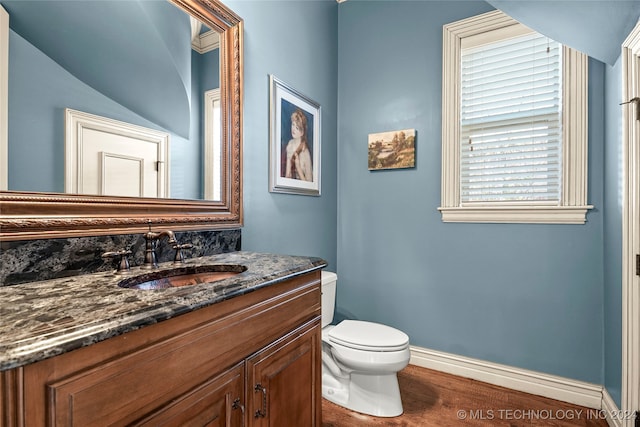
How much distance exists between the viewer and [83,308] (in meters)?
0.74

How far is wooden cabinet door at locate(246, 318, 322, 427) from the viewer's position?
109cm

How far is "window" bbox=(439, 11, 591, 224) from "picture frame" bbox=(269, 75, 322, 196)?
911 mm

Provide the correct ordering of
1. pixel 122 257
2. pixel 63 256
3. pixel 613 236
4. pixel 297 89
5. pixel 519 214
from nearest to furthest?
pixel 63 256
pixel 122 257
pixel 613 236
pixel 519 214
pixel 297 89

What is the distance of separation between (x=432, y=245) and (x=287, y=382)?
5.11 feet

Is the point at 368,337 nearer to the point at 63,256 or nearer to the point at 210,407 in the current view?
the point at 210,407

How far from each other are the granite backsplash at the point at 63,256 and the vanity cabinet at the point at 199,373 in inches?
22.7

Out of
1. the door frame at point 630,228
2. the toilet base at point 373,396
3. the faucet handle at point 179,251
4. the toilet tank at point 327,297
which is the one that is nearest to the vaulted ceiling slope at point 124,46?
the faucet handle at point 179,251

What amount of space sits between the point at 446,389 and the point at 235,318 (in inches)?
70.3

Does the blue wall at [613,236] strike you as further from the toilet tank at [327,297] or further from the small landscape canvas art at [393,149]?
the toilet tank at [327,297]

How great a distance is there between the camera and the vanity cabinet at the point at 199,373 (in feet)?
1.95

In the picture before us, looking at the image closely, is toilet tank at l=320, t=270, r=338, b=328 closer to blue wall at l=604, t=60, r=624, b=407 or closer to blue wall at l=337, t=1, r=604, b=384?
blue wall at l=337, t=1, r=604, b=384

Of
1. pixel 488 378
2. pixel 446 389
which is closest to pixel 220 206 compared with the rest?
pixel 446 389

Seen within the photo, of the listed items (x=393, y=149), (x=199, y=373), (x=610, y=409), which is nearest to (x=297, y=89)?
(x=393, y=149)

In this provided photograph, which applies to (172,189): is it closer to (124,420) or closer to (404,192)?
(124,420)
